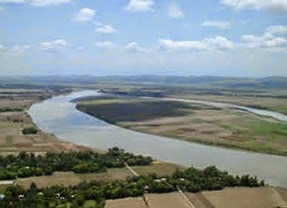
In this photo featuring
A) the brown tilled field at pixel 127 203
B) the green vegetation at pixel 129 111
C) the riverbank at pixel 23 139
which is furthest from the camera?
the green vegetation at pixel 129 111

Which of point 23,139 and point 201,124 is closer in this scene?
point 23,139

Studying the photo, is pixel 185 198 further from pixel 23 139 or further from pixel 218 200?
pixel 23 139

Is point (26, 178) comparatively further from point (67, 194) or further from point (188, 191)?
point (188, 191)

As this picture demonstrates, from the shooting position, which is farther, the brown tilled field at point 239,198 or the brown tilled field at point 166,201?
the brown tilled field at point 239,198

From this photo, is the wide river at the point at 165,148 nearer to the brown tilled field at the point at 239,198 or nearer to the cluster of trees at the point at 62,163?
the brown tilled field at the point at 239,198

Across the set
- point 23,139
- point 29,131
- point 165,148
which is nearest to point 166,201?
point 165,148

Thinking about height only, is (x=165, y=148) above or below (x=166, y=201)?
below

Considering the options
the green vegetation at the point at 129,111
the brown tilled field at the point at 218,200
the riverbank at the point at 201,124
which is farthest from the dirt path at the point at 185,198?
the green vegetation at the point at 129,111
